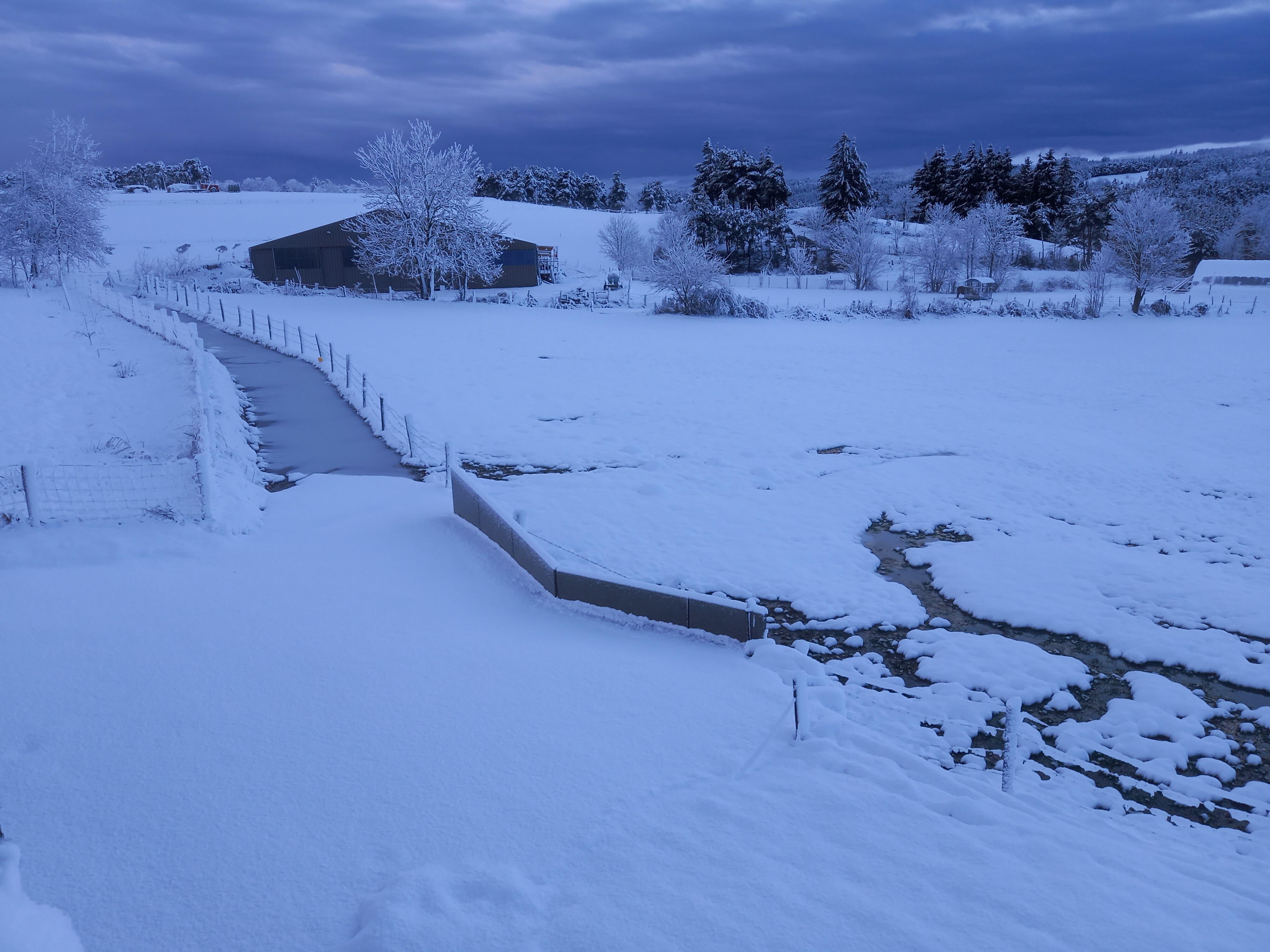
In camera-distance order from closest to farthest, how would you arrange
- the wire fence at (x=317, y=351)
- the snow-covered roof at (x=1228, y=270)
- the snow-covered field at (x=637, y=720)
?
the snow-covered field at (x=637, y=720) < the wire fence at (x=317, y=351) < the snow-covered roof at (x=1228, y=270)

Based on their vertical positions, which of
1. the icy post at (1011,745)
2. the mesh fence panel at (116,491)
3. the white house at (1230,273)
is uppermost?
the white house at (1230,273)

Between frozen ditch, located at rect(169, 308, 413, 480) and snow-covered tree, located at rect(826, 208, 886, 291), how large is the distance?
4581 cm

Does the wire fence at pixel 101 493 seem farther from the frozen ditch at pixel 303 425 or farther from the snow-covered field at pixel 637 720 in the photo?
the frozen ditch at pixel 303 425

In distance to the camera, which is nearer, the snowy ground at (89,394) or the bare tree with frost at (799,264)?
the snowy ground at (89,394)

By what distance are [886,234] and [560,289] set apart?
4804 cm

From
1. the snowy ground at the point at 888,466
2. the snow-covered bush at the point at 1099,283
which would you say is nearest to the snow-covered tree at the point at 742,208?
the snow-covered bush at the point at 1099,283

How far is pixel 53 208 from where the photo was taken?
4666 centimetres

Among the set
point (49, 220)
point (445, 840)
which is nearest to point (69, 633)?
point (445, 840)

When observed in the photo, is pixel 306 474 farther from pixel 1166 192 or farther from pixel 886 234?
pixel 1166 192

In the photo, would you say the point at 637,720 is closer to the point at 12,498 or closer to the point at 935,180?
the point at 12,498

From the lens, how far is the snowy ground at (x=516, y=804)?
4016mm

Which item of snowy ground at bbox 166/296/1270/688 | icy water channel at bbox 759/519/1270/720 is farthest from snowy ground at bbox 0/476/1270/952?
snowy ground at bbox 166/296/1270/688

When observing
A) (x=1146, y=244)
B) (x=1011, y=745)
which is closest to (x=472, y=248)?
(x=1146, y=244)

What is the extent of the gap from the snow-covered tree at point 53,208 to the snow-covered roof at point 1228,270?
81.7 metres
